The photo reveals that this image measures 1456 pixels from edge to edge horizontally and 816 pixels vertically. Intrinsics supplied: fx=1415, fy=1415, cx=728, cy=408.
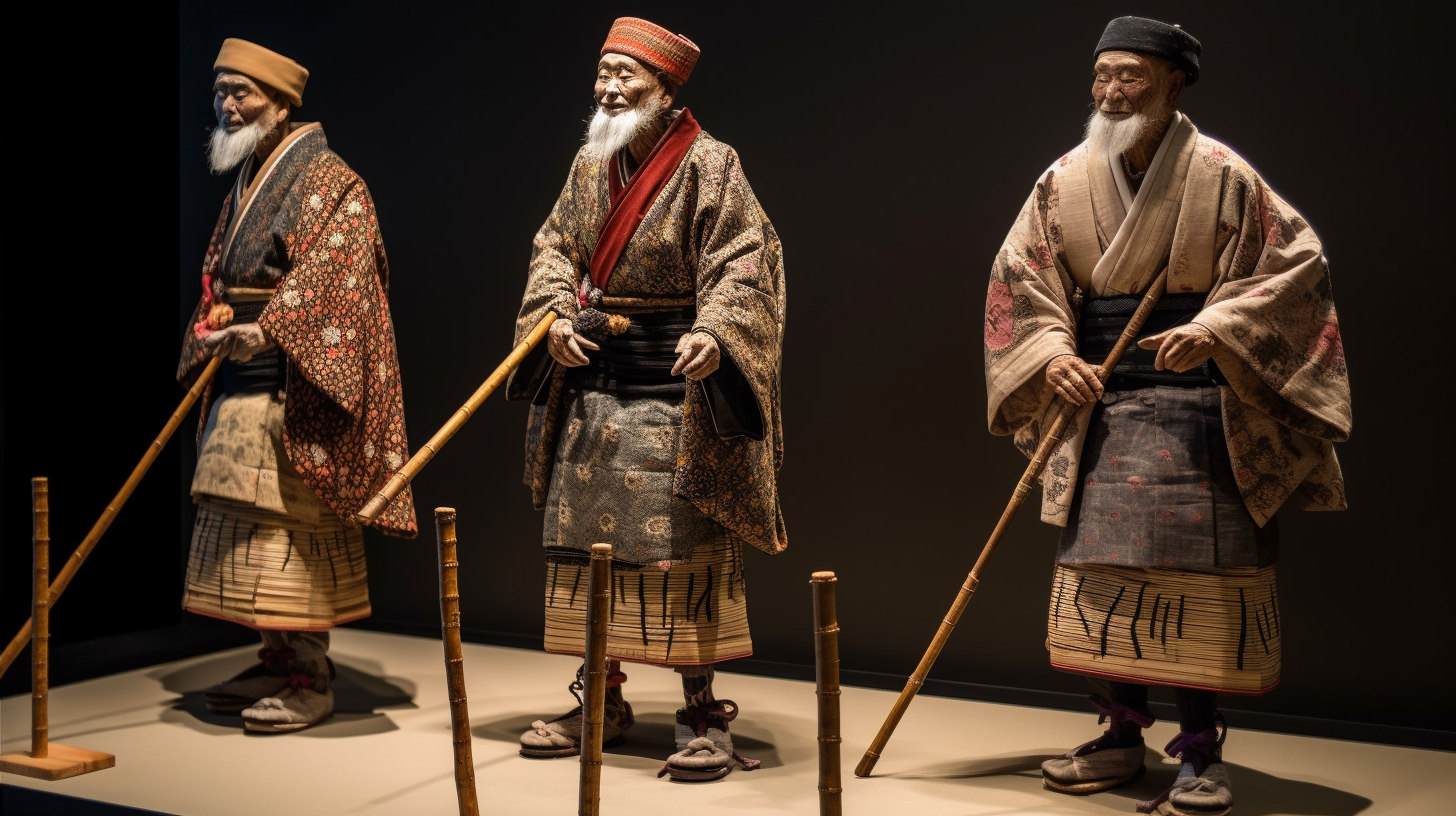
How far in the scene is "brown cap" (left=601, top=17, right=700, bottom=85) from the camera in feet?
11.2

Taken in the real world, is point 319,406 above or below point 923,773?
above

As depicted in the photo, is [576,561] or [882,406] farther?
[882,406]

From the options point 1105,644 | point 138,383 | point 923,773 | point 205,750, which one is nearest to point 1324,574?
point 1105,644

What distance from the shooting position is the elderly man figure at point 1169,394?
9.95 ft

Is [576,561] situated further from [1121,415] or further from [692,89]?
[692,89]

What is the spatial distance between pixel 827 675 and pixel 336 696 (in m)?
2.54

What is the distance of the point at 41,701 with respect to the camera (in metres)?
3.42

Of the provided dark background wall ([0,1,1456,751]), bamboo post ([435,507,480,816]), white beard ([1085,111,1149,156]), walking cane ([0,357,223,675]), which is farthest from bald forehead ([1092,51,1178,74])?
walking cane ([0,357,223,675])

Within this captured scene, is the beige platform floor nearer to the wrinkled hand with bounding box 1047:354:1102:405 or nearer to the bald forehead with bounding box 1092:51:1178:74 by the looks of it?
the wrinkled hand with bounding box 1047:354:1102:405

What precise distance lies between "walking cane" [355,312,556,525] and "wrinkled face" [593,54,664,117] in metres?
0.53

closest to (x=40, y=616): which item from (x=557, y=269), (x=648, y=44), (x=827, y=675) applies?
(x=557, y=269)

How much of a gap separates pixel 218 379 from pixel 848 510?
1.92 metres

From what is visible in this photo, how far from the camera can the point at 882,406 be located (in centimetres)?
438

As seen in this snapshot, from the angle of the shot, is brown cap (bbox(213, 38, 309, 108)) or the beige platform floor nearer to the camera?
the beige platform floor
